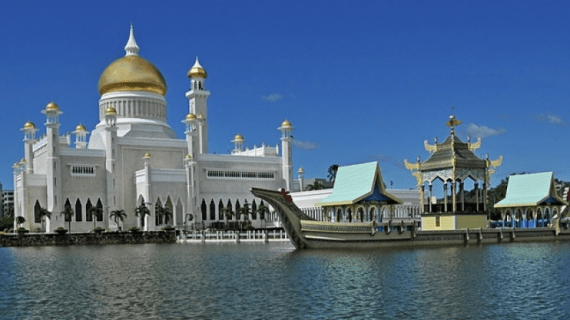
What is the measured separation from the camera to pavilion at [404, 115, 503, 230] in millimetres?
51688

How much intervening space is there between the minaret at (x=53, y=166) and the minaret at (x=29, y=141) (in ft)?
30.3

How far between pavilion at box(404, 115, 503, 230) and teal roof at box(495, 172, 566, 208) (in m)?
4.14

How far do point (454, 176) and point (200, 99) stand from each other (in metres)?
47.6

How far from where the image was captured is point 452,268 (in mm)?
31781

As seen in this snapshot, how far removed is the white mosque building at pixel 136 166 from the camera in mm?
80000

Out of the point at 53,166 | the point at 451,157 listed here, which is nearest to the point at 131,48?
the point at 53,166

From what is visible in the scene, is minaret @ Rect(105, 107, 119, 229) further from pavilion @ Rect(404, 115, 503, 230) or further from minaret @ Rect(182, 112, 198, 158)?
pavilion @ Rect(404, 115, 503, 230)

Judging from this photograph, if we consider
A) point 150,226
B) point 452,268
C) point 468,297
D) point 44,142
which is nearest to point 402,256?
point 452,268

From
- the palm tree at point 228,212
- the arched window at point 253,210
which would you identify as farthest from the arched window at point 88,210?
the arched window at point 253,210

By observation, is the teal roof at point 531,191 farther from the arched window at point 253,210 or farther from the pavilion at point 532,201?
the arched window at point 253,210

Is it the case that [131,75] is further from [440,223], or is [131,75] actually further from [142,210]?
[440,223]

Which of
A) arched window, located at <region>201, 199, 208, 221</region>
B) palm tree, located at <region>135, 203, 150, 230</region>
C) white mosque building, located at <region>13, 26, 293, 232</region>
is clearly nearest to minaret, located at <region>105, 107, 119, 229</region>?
white mosque building, located at <region>13, 26, 293, 232</region>

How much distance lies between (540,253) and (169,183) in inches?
1958

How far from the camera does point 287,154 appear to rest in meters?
92.4
